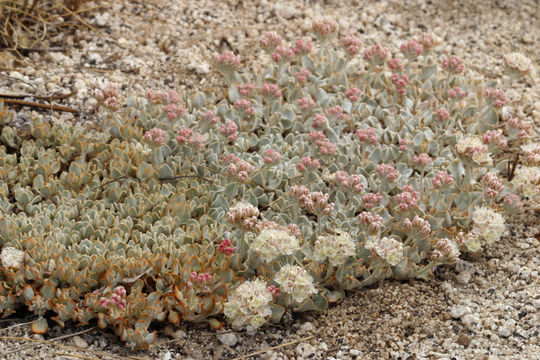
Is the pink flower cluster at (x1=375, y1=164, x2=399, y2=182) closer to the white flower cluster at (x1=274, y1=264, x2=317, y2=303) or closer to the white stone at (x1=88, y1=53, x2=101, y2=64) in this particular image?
the white flower cluster at (x1=274, y1=264, x2=317, y2=303)

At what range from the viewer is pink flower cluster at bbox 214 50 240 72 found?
4.98 metres

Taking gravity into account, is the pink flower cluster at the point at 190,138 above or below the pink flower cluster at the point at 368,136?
below

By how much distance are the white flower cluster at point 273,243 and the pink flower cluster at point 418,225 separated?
2.33 feet

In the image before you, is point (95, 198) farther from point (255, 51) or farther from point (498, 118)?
point (498, 118)

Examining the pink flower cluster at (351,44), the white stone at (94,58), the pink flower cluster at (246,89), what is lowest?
the white stone at (94,58)

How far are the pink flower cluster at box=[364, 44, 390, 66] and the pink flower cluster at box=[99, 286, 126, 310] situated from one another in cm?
269

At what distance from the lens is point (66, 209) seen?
→ 159 inches

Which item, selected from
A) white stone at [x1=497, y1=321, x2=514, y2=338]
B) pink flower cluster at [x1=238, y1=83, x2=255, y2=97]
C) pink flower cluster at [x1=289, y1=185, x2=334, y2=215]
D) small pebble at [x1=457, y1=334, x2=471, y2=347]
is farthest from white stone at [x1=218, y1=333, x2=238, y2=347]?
pink flower cluster at [x1=238, y1=83, x2=255, y2=97]

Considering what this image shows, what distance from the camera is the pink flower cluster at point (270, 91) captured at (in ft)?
15.8

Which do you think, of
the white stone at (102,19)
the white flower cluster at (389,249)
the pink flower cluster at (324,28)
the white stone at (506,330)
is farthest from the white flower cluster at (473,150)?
the white stone at (102,19)

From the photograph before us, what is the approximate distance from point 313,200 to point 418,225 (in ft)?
2.03

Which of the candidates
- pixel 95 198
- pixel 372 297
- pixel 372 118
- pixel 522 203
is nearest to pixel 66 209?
pixel 95 198

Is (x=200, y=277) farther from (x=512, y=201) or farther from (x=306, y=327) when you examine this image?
(x=512, y=201)

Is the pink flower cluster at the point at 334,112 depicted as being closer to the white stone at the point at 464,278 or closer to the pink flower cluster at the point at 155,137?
the pink flower cluster at the point at 155,137
